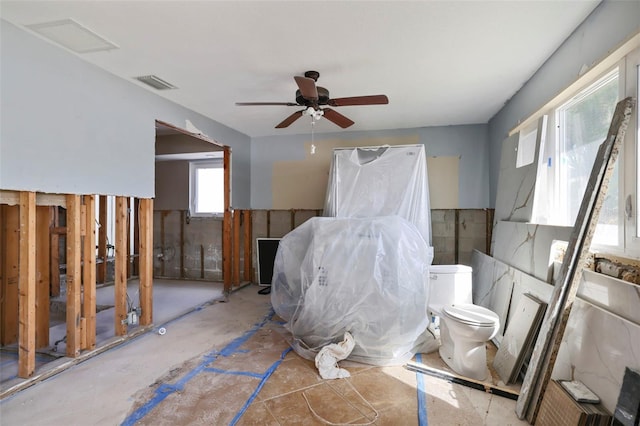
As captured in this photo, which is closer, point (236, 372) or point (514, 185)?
point (236, 372)

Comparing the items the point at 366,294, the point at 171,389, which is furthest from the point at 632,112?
the point at 171,389

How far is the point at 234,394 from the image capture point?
6.72 feet

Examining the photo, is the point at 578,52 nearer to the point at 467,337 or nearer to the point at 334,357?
the point at 467,337

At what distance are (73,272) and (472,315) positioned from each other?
317cm

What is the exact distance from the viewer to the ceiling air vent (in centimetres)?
282

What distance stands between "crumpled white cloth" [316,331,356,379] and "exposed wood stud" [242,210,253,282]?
9.39ft

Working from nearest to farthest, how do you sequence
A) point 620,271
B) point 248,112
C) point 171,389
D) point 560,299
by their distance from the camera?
point 620,271
point 560,299
point 171,389
point 248,112

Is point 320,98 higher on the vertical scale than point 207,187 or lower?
higher

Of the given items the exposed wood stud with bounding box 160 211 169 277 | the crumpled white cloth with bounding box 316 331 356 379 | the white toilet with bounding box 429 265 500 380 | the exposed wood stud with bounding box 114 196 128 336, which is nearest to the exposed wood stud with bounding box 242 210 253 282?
the exposed wood stud with bounding box 160 211 169 277

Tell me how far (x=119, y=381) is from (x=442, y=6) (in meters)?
3.32

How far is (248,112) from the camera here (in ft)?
12.5

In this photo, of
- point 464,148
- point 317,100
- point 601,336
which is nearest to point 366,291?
point 601,336

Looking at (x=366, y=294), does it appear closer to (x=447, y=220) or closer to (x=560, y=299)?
(x=560, y=299)

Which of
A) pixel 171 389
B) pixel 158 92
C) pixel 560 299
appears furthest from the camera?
pixel 158 92
